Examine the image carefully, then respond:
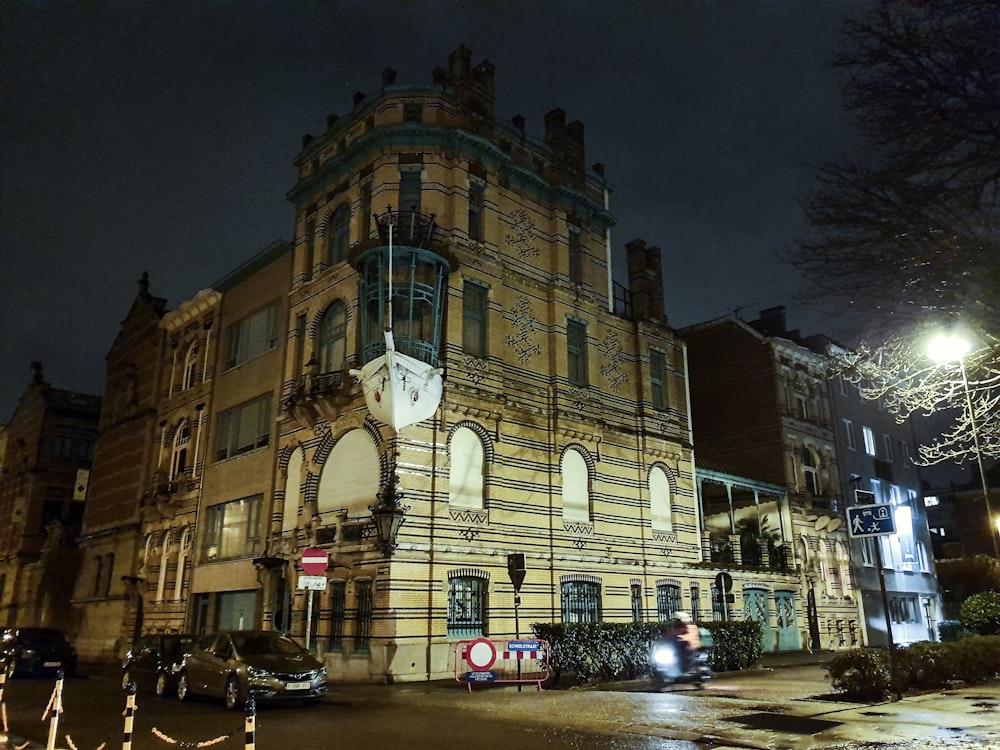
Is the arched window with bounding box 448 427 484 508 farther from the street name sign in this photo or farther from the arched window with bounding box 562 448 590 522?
the street name sign

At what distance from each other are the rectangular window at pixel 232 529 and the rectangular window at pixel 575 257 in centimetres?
1385

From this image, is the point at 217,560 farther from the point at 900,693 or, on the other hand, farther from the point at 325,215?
the point at 900,693

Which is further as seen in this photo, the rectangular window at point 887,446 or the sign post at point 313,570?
the rectangular window at point 887,446

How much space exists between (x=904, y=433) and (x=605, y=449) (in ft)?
93.3

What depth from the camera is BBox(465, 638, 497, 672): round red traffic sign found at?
1719 cm

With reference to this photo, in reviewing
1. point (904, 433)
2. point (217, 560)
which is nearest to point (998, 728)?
point (217, 560)

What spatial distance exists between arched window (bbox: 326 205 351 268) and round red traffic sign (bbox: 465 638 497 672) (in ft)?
46.3

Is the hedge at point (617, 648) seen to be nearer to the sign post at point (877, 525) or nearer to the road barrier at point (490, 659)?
the road barrier at point (490, 659)

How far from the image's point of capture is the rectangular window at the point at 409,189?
79.9 ft

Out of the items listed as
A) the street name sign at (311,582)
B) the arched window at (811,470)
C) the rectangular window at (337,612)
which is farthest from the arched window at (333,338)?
the arched window at (811,470)

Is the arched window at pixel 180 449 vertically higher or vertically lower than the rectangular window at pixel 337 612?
higher

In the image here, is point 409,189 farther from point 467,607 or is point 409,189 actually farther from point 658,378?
point 467,607

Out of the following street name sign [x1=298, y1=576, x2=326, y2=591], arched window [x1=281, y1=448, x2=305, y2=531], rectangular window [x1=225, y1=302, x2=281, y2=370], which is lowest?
street name sign [x1=298, y1=576, x2=326, y2=591]

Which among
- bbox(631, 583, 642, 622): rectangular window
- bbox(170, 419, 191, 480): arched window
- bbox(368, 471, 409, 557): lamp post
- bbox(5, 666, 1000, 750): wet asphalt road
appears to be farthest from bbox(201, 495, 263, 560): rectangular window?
bbox(631, 583, 642, 622): rectangular window
